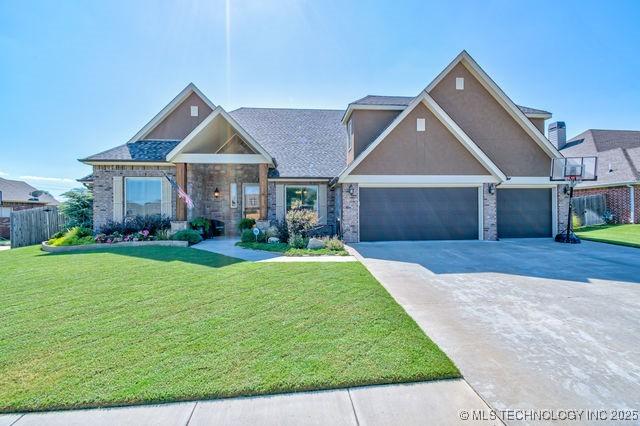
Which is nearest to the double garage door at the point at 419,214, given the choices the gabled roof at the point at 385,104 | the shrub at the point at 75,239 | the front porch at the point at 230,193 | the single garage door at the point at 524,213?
the single garage door at the point at 524,213

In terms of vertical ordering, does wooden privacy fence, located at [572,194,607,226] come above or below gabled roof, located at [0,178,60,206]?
below

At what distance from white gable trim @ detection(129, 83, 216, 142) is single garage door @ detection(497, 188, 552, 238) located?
1554 centimetres

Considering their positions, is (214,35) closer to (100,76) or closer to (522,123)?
A: (100,76)

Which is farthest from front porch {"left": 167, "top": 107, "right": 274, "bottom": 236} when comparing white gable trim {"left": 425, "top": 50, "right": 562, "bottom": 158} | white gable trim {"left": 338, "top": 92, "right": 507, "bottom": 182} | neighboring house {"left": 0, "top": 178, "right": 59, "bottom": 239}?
neighboring house {"left": 0, "top": 178, "right": 59, "bottom": 239}

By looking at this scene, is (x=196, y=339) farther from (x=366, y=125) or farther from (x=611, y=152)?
(x=611, y=152)

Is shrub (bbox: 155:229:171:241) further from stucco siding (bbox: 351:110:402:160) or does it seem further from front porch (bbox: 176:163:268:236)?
stucco siding (bbox: 351:110:402:160)

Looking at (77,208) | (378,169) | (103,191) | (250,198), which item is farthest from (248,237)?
(77,208)

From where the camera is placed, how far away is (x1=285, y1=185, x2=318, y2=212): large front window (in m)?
13.8

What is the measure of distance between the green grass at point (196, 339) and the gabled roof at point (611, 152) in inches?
862

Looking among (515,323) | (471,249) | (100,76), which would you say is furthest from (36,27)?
(471,249)

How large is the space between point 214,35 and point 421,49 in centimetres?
824

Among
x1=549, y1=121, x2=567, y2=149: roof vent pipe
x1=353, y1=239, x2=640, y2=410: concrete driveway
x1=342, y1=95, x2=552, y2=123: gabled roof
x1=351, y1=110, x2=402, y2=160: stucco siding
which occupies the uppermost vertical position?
x1=549, y1=121, x2=567, y2=149: roof vent pipe

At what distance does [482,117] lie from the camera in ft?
44.5

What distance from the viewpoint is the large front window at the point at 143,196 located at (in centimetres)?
1320
